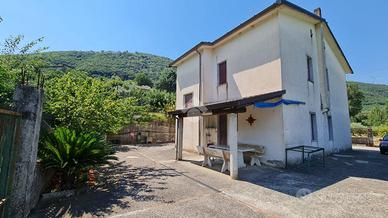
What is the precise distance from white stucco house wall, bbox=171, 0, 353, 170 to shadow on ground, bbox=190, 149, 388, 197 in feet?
3.65

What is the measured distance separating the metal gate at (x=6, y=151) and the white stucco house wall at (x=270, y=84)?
19.3 feet

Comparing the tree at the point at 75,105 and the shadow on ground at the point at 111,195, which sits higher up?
the tree at the point at 75,105

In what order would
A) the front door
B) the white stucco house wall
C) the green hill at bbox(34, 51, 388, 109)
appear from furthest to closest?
the green hill at bbox(34, 51, 388, 109) → the front door → the white stucco house wall

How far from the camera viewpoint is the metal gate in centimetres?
357

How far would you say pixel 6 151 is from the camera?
12.1 feet

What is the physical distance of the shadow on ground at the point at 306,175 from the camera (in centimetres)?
632

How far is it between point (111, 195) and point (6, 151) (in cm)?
270

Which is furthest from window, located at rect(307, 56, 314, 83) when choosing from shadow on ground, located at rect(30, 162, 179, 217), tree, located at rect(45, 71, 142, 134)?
tree, located at rect(45, 71, 142, 134)

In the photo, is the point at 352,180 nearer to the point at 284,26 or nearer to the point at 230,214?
Result: the point at 230,214

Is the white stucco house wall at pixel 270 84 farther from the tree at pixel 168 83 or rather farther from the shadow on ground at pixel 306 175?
the tree at pixel 168 83

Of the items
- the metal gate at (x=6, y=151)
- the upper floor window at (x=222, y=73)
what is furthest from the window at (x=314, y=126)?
the metal gate at (x=6, y=151)

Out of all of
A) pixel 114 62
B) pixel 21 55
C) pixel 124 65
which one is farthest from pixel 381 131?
pixel 114 62

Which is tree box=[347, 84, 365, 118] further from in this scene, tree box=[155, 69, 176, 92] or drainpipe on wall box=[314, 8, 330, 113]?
tree box=[155, 69, 176, 92]

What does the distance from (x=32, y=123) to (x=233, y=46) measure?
1065 cm
